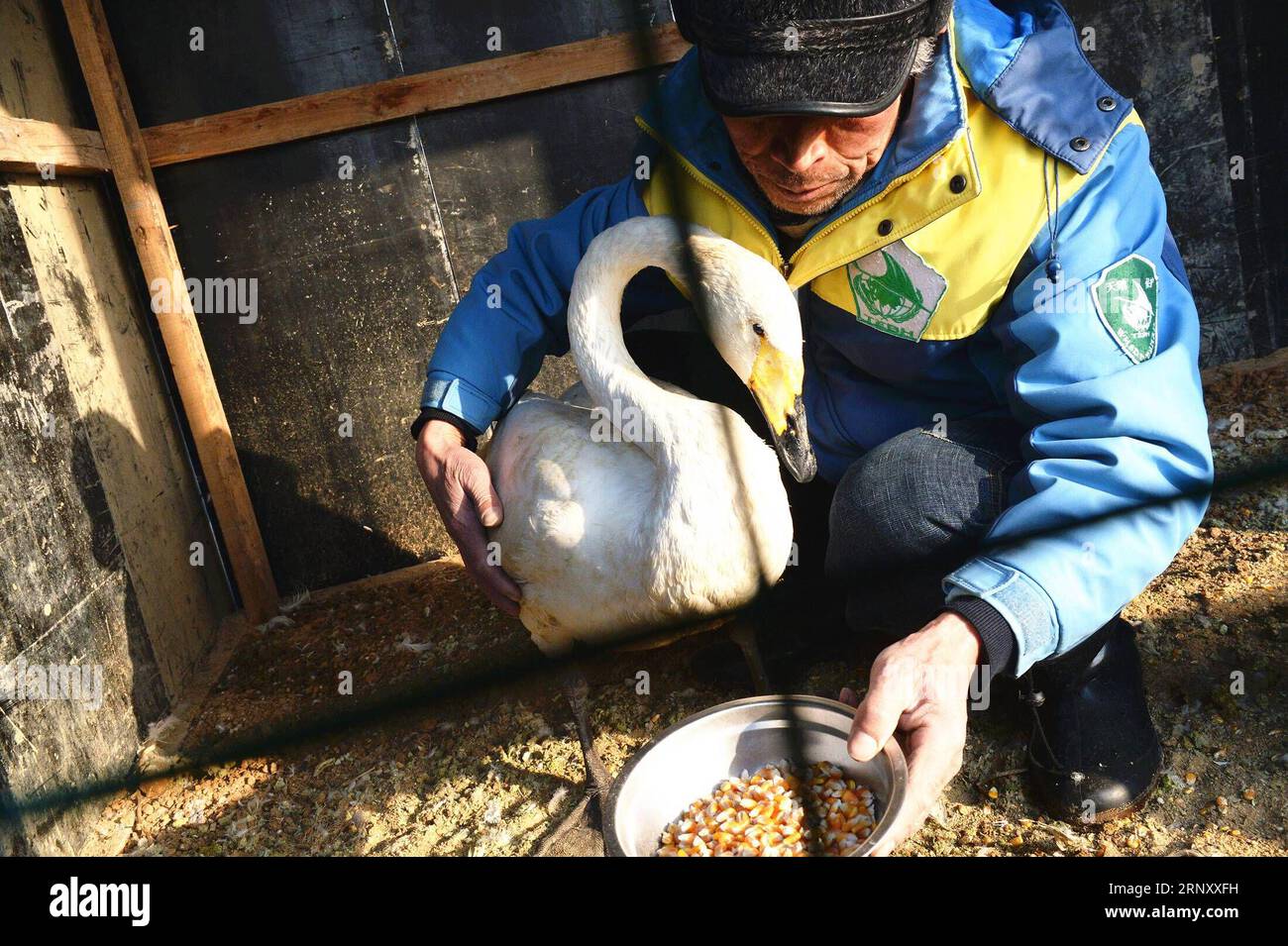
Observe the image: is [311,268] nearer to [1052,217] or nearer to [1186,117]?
[1052,217]

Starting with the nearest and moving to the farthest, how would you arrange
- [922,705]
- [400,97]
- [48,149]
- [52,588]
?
[922,705], [52,588], [48,149], [400,97]

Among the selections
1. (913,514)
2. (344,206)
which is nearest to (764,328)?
(913,514)

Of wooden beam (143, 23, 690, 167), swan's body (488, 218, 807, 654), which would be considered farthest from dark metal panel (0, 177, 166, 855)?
swan's body (488, 218, 807, 654)

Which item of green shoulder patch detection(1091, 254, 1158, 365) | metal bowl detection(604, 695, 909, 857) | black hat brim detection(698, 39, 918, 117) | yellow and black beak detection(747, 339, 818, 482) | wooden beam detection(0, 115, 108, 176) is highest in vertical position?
wooden beam detection(0, 115, 108, 176)

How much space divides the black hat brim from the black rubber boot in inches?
41.5

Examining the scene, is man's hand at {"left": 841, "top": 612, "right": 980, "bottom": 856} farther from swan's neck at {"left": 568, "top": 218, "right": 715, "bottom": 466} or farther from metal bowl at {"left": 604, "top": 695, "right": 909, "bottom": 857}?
swan's neck at {"left": 568, "top": 218, "right": 715, "bottom": 466}

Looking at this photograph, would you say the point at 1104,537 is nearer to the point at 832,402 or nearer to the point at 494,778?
the point at 832,402

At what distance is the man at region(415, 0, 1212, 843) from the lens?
1.46 meters

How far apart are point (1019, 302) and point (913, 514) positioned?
0.42 m

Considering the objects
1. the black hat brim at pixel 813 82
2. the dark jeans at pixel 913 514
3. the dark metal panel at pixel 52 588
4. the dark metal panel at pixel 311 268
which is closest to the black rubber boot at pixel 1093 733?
the dark jeans at pixel 913 514

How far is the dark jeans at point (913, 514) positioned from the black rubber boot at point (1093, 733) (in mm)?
277

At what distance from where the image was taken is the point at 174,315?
298 cm

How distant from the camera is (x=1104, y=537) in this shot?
1.46 meters

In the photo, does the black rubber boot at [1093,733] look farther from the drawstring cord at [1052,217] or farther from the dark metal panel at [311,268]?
the dark metal panel at [311,268]
